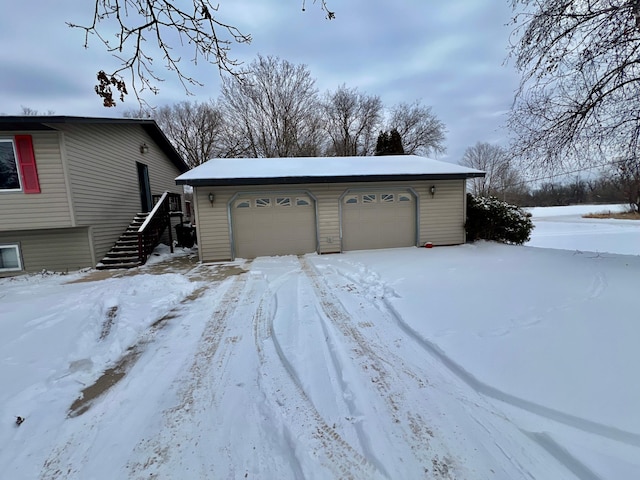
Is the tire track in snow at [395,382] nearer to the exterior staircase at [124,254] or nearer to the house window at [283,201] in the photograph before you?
the house window at [283,201]

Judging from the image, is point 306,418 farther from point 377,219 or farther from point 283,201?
point 377,219

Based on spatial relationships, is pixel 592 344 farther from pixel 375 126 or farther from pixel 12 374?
pixel 375 126

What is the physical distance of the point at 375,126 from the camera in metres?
24.7

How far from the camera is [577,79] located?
5789 millimetres

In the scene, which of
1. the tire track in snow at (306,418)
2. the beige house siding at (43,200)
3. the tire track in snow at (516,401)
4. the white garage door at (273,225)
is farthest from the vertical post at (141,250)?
the tire track in snow at (516,401)

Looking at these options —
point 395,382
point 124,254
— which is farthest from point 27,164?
point 395,382

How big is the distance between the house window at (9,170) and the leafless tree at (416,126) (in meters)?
23.9

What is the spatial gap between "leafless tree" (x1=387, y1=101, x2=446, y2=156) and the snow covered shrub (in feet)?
55.6

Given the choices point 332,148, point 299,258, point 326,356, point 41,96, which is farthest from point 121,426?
point 332,148

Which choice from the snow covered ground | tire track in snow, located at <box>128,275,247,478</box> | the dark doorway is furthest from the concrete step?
tire track in snow, located at <box>128,275,247,478</box>

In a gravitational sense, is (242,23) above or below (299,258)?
above

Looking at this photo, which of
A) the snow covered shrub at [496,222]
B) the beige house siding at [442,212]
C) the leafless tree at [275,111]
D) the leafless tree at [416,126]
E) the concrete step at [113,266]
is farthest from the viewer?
the leafless tree at [416,126]

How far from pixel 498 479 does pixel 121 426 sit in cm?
245

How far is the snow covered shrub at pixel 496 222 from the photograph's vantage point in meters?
9.08
